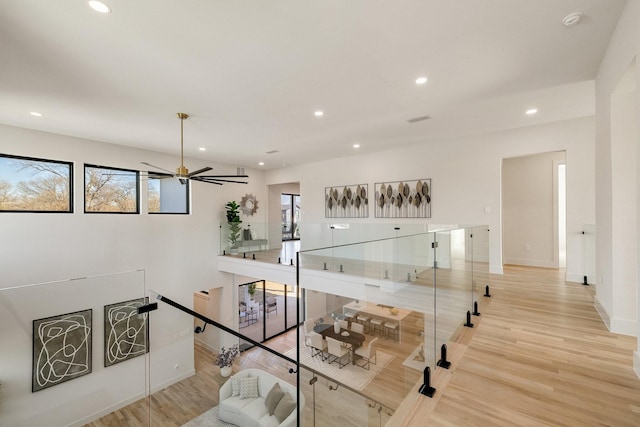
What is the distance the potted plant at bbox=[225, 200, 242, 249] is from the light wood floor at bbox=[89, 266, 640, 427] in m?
6.31

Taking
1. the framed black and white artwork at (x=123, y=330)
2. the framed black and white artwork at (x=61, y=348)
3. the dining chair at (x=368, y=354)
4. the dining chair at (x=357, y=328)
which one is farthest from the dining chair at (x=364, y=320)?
the framed black and white artwork at (x=123, y=330)

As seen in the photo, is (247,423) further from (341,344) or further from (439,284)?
(439,284)

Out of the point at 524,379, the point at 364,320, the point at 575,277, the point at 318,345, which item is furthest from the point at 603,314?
the point at 318,345

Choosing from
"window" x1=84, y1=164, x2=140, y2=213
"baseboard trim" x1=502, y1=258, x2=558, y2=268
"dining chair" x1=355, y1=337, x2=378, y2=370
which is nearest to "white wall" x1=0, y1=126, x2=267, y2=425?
"window" x1=84, y1=164, x2=140, y2=213

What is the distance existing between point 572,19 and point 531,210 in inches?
228

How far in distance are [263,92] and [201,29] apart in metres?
1.25

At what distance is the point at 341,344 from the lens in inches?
93.2

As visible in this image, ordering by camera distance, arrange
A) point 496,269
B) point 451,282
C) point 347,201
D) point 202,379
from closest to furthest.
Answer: point 451,282
point 496,269
point 202,379
point 347,201

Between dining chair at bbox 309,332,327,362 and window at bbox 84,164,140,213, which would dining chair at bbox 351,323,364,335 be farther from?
window at bbox 84,164,140,213

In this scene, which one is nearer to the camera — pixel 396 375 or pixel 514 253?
pixel 396 375

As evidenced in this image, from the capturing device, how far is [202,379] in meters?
6.63

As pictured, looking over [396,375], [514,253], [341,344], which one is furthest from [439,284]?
[514,253]

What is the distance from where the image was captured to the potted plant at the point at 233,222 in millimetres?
8148

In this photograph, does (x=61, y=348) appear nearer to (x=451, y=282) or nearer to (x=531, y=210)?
(x=451, y=282)
